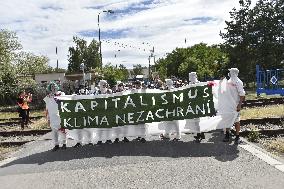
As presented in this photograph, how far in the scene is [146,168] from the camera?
945 cm

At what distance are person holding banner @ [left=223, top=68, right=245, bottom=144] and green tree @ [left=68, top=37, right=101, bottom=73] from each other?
81.3 meters

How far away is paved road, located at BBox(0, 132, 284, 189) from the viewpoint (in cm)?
834

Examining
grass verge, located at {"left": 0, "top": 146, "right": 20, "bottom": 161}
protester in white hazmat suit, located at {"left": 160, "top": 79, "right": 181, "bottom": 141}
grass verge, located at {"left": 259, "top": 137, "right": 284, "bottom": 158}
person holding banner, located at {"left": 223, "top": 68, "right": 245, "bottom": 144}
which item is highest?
person holding banner, located at {"left": 223, "top": 68, "right": 245, "bottom": 144}

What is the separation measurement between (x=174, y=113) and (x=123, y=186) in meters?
4.10

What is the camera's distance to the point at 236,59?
63.1m

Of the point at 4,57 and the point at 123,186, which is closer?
the point at 123,186

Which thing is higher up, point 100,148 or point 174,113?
point 174,113

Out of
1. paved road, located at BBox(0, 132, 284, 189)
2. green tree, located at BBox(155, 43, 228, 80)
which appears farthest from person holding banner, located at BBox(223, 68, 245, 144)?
green tree, located at BBox(155, 43, 228, 80)

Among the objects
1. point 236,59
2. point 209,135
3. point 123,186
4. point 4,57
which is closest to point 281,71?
point 209,135

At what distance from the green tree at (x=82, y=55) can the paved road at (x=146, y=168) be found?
81.6 meters

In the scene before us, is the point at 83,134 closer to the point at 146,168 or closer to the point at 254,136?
the point at 146,168

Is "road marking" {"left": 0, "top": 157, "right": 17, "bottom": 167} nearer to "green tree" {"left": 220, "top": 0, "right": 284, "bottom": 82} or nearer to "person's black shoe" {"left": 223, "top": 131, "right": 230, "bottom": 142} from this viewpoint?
"person's black shoe" {"left": 223, "top": 131, "right": 230, "bottom": 142}

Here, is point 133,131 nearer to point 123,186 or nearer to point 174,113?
point 174,113

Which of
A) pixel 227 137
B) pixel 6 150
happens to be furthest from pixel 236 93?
pixel 6 150
